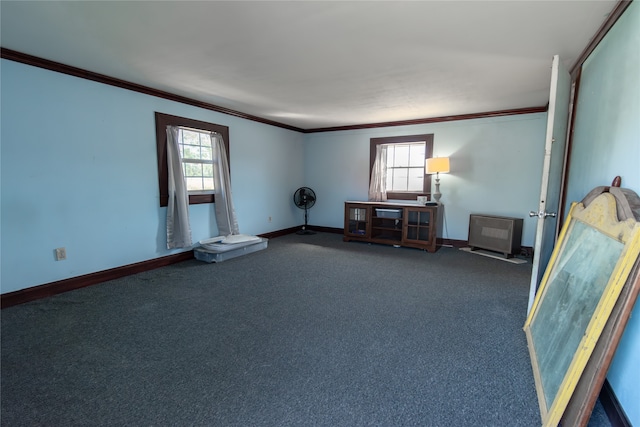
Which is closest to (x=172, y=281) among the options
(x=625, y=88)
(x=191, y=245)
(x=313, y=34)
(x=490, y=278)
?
(x=191, y=245)

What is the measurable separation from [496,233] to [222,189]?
3.98 metres

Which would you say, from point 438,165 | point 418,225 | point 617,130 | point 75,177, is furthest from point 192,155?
point 617,130

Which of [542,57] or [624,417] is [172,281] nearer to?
[624,417]

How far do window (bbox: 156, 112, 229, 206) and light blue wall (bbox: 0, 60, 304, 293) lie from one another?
0.28ft

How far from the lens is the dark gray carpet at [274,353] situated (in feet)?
4.54

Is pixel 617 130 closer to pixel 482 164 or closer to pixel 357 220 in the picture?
pixel 482 164

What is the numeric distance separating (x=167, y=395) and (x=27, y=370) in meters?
0.93

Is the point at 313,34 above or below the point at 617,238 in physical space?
above

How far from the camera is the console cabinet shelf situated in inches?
173

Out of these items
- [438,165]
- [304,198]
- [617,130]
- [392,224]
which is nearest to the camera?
[617,130]

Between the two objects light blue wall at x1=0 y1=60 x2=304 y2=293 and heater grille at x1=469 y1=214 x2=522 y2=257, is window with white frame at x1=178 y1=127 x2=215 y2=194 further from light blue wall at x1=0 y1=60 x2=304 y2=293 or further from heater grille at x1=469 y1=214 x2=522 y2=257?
heater grille at x1=469 y1=214 x2=522 y2=257

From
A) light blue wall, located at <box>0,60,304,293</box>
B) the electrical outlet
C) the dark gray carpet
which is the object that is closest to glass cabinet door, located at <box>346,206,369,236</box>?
the dark gray carpet

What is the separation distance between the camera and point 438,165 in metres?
4.34

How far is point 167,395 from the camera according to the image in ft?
4.87
